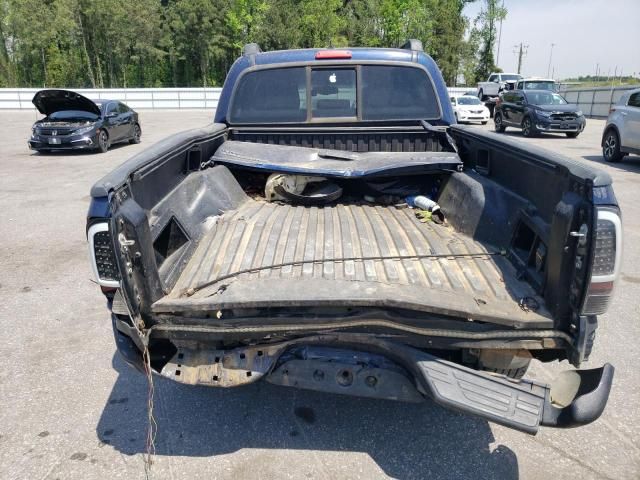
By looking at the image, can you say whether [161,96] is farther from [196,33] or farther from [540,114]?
[540,114]

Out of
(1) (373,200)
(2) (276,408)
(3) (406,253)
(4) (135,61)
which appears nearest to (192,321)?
(2) (276,408)

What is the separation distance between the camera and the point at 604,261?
2244mm

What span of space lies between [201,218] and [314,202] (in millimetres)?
1015

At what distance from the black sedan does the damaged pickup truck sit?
38.6 ft

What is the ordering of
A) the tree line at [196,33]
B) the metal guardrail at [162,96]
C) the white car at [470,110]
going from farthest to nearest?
the tree line at [196,33] < the metal guardrail at [162,96] < the white car at [470,110]

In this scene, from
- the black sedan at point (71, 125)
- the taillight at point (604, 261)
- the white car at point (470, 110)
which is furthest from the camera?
the white car at point (470, 110)

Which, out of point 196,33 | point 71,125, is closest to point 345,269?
point 71,125

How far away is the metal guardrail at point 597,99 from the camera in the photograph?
27328 mm

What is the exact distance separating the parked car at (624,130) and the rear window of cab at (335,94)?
9177 mm

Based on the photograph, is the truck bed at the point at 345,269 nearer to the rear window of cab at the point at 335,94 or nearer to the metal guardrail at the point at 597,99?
the rear window of cab at the point at 335,94

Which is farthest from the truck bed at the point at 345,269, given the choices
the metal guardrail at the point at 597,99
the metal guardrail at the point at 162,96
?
the metal guardrail at the point at 162,96

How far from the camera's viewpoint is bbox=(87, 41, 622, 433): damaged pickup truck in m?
2.34

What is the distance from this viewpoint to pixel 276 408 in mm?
3244

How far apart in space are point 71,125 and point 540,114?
15.2 m
